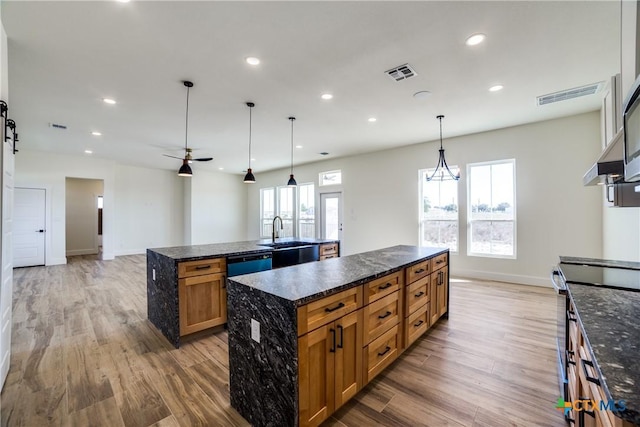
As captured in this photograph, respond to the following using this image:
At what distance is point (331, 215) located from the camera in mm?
7918

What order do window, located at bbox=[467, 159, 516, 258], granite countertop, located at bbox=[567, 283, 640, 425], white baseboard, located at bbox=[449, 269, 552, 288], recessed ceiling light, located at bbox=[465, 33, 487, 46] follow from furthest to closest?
window, located at bbox=[467, 159, 516, 258] < white baseboard, located at bbox=[449, 269, 552, 288] < recessed ceiling light, located at bbox=[465, 33, 487, 46] < granite countertop, located at bbox=[567, 283, 640, 425]

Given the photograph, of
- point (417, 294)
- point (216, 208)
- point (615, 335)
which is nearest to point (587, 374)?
point (615, 335)

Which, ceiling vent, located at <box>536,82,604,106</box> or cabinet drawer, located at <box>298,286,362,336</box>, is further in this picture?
ceiling vent, located at <box>536,82,604,106</box>

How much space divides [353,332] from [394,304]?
62 cm

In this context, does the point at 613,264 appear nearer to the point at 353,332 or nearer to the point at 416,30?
the point at 353,332

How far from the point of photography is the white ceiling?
7.11 feet

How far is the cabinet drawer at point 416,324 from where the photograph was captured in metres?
2.46

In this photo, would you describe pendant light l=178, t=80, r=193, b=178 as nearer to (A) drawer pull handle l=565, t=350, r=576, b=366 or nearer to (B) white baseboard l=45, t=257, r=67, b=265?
(A) drawer pull handle l=565, t=350, r=576, b=366

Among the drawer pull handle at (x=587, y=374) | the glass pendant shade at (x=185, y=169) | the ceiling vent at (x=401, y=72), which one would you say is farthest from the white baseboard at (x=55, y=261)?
the drawer pull handle at (x=587, y=374)

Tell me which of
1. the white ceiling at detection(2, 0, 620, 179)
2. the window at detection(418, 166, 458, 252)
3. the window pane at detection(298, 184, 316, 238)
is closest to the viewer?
the white ceiling at detection(2, 0, 620, 179)

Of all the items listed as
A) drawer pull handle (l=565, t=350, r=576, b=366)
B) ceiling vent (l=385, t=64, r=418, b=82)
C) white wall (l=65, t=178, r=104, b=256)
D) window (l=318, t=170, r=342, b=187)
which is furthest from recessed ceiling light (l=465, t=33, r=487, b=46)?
white wall (l=65, t=178, r=104, b=256)

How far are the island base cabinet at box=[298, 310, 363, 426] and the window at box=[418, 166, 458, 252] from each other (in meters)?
4.60

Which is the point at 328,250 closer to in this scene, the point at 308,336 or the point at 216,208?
the point at 308,336

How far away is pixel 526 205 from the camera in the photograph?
4887 millimetres
